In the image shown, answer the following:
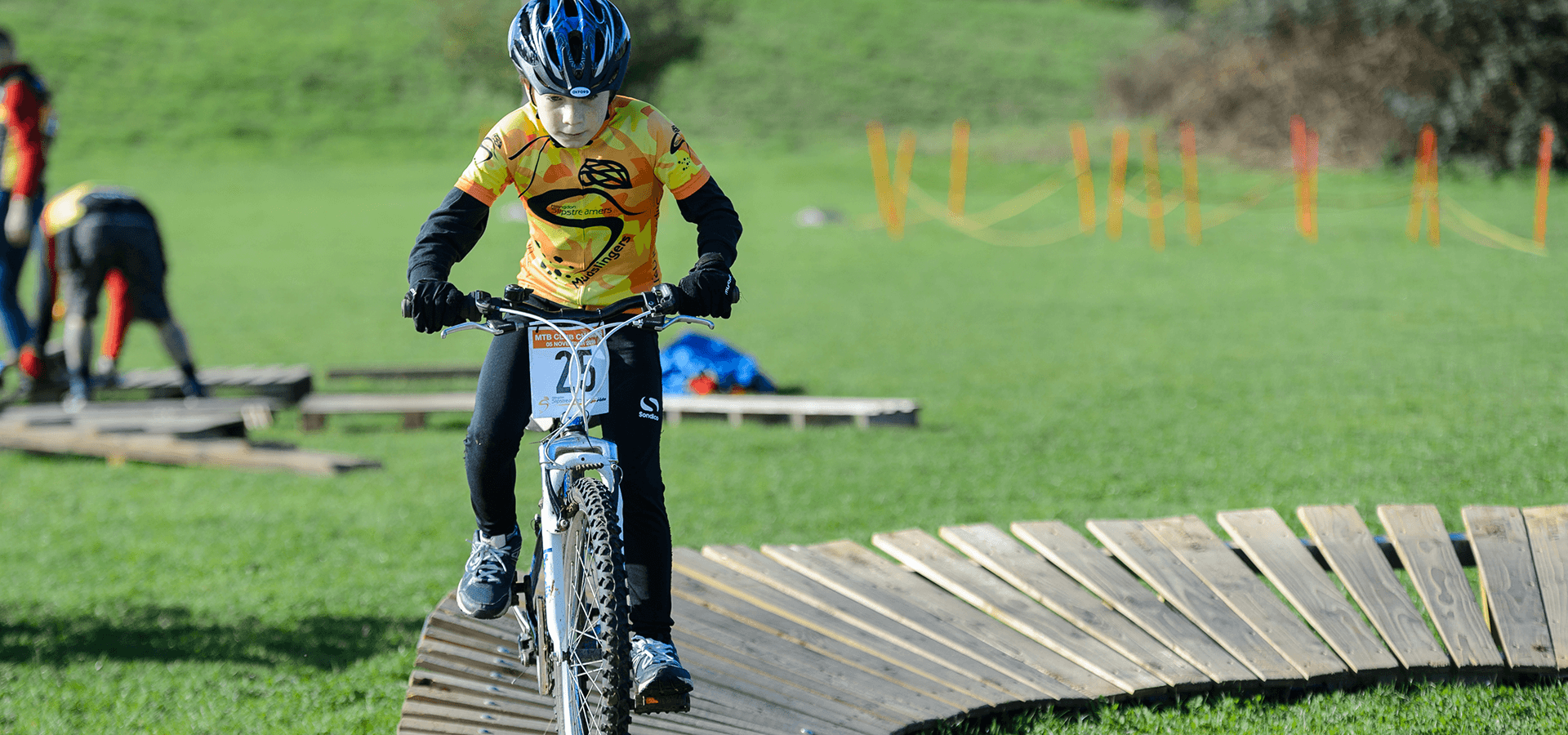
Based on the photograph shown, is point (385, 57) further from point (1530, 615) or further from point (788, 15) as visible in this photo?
point (1530, 615)

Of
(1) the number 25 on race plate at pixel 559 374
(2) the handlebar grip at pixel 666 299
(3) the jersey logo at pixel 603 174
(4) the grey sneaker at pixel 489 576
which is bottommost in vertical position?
(4) the grey sneaker at pixel 489 576

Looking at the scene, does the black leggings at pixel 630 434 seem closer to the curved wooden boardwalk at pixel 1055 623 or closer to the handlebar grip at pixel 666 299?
the handlebar grip at pixel 666 299

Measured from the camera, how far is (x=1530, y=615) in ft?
15.2

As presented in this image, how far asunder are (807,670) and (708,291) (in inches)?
61.3

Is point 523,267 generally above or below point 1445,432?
above

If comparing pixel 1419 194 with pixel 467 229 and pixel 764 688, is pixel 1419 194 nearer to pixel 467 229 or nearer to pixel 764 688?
pixel 764 688

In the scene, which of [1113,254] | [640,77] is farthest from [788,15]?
[1113,254]

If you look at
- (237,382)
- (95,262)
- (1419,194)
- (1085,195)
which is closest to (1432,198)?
(1419,194)

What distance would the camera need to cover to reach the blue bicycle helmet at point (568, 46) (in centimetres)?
350

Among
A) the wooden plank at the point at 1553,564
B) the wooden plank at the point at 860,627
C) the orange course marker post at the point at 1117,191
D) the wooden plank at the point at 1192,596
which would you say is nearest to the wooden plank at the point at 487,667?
the wooden plank at the point at 860,627

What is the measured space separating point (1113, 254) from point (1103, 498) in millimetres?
13245

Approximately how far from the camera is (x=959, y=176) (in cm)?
3092

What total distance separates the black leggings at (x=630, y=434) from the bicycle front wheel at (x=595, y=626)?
27cm

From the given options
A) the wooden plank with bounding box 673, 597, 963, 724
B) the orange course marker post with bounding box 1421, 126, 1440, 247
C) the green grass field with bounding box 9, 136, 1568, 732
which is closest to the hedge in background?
the orange course marker post with bounding box 1421, 126, 1440, 247
